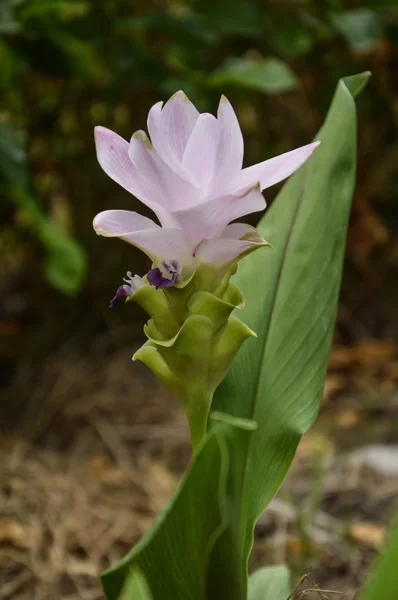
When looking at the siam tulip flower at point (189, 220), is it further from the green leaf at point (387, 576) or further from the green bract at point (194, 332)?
the green leaf at point (387, 576)

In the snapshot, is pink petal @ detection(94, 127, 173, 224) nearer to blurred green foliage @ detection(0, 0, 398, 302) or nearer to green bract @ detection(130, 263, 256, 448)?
green bract @ detection(130, 263, 256, 448)

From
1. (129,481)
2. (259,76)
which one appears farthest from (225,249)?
(259,76)

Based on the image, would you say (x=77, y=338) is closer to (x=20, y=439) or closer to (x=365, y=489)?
(x=20, y=439)

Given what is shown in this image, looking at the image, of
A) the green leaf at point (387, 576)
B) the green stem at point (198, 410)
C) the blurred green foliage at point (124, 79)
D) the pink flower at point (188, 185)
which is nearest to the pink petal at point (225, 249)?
the pink flower at point (188, 185)

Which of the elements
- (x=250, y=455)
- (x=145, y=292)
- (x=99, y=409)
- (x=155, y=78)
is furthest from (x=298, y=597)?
(x=155, y=78)

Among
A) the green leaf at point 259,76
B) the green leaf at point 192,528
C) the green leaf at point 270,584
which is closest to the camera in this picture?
the green leaf at point 192,528

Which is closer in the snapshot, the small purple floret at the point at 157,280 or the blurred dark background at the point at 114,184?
the small purple floret at the point at 157,280
